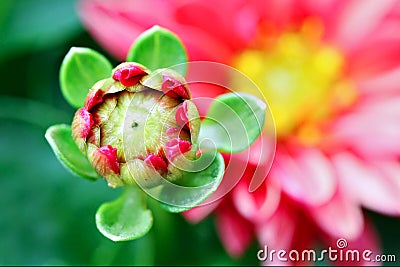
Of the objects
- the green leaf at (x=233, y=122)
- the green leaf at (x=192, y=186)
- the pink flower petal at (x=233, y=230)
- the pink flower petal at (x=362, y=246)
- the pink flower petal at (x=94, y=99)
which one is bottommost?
the pink flower petal at (x=362, y=246)

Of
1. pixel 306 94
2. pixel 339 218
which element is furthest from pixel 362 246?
pixel 306 94

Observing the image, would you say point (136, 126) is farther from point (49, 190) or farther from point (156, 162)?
point (49, 190)

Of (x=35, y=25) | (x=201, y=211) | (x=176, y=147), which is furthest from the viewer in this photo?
(x=35, y=25)

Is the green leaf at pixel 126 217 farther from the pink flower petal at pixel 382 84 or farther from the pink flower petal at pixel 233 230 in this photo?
the pink flower petal at pixel 382 84

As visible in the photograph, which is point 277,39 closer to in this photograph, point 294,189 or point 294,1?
point 294,1

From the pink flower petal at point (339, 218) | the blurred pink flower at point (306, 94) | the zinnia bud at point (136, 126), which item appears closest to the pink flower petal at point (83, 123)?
the zinnia bud at point (136, 126)

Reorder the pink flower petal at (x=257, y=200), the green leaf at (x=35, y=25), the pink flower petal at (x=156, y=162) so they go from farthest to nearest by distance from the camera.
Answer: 1. the green leaf at (x=35, y=25)
2. the pink flower petal at (x=257, y=200)
3. the pink flower petal at (x=156, y=162)

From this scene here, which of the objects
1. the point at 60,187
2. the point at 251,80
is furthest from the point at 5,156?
the point at 251,80
